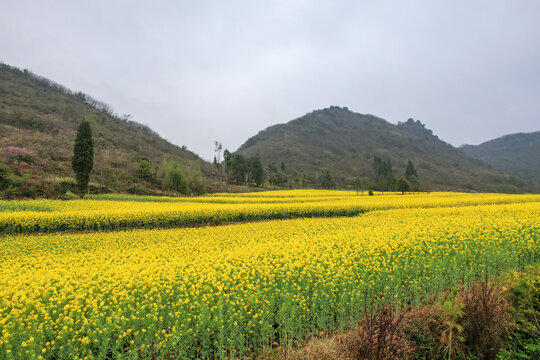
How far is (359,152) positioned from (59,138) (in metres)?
114

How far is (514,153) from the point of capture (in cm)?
15888

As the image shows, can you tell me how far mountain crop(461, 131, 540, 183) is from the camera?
128 metres

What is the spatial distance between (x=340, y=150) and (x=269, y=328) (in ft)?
427

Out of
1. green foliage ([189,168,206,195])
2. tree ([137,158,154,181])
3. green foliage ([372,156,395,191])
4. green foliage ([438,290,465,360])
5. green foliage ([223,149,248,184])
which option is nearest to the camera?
green foliage ([438,290,465,360])

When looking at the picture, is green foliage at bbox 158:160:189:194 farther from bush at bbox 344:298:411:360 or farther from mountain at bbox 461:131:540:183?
mountain at bbox 461:131:540:183

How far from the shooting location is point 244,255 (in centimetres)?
758

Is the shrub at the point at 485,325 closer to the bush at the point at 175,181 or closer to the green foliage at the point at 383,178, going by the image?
the bush at the point at 175,181

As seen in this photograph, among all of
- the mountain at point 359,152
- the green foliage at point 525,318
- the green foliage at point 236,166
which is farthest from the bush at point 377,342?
the mountain at point 359,152

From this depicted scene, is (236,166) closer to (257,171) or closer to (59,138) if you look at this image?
(257,171)

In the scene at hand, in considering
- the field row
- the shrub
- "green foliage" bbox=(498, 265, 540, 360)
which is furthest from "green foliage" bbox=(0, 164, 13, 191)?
"green foliage" bbox=(498, 265, 540, 360)

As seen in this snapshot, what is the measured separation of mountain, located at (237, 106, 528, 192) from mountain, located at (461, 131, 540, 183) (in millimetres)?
18266

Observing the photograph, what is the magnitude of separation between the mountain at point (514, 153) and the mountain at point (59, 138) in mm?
143277

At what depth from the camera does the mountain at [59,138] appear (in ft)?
124

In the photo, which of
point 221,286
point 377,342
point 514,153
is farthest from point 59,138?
point 514,153
